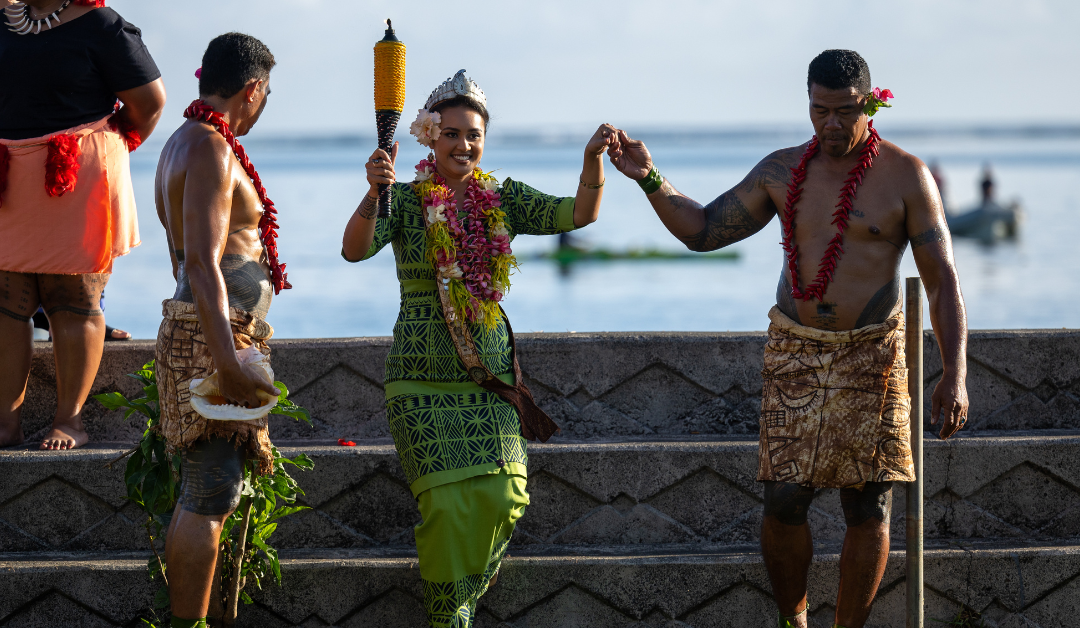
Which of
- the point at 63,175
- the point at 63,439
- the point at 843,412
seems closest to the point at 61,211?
the point at 63,175

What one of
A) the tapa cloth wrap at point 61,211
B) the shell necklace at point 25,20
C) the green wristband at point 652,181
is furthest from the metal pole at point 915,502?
the shell necklace at point 25,20

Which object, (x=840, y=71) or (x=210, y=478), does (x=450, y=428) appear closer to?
(x=210, y=478)

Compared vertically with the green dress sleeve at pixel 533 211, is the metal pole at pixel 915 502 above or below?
below

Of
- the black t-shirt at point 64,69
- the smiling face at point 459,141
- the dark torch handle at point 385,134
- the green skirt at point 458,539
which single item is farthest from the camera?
the black t-shirt at point 64,69

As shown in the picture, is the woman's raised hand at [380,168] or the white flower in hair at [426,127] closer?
the woman's raised hand at [380,168]

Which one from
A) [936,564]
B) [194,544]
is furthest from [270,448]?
[936,564]

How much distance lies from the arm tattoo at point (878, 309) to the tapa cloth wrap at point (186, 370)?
6.89ft

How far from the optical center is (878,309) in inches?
147

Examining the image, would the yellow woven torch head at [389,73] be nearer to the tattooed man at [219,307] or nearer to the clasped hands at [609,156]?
the clasped hands at [609,156]

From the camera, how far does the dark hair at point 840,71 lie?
369 centimetres

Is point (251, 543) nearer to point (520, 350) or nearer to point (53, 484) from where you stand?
point (53, 484)

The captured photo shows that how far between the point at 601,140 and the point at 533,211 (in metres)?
0.44

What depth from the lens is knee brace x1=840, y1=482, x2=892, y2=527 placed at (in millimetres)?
3736

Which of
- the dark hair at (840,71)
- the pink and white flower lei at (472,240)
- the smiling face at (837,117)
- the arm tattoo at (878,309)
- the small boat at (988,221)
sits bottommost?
the small boat at (988,221)
